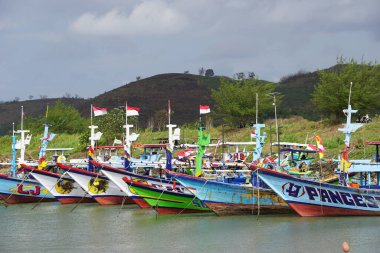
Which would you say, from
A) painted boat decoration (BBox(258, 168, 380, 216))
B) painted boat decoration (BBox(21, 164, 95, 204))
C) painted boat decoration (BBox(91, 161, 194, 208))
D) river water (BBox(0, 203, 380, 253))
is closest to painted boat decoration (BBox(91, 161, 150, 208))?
painted boat decoration (BBox(91, 161, 194, 208))

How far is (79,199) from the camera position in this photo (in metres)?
47.2

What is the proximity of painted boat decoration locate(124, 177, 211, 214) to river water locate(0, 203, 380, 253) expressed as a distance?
2.13 feet

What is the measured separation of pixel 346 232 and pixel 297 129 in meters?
39.2

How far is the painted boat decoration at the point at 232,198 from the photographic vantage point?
35.7 m

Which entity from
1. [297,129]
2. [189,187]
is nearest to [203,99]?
[297,129]

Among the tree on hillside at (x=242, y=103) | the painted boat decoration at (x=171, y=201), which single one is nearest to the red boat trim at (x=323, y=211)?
the painted boat decoration at (x=171, y=201)

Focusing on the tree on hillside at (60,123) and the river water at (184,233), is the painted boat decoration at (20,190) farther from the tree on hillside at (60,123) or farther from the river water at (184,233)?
the tree on hillside at (60,123)

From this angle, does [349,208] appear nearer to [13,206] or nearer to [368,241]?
[368,241]

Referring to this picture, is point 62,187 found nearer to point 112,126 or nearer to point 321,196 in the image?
point 321,196

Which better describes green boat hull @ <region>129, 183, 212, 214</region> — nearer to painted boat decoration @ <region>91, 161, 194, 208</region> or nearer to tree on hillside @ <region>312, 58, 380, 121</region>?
painted boat decoration @ <region>91, 161, 194, 208</region>

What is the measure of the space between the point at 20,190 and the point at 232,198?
56.4 ft

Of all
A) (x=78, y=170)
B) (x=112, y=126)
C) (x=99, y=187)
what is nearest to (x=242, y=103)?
(x=112, y=126)

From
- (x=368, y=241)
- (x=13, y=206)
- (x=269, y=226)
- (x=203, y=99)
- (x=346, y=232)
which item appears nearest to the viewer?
(x=368, y=241)

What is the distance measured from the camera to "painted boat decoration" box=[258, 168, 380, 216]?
33.7 metres
